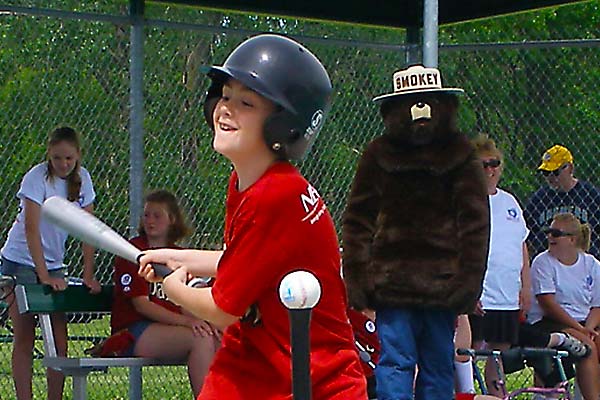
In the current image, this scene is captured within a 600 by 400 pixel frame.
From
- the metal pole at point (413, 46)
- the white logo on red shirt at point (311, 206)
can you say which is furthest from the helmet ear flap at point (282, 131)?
the metal pole at point (413, 46)

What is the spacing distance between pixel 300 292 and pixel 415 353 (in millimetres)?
3697

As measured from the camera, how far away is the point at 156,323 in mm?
7473

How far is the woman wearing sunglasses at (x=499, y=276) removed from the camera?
8.23m

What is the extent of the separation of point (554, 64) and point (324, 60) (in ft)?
7.64

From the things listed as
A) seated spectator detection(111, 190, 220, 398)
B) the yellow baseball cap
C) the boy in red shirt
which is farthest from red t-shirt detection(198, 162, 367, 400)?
the yellow baseball cap

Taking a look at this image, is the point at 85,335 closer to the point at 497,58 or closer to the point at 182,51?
the point at 182,51

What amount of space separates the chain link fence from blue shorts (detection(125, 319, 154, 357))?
1.21m

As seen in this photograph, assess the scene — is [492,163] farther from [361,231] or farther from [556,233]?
[361,231]

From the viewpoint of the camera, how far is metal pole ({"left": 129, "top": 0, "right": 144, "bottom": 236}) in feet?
26.6

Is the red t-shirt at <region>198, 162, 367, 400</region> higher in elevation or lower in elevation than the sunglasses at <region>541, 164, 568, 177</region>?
lower

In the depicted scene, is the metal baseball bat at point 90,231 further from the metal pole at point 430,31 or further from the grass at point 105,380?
the grass at point 105,380

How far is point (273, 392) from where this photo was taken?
3.63 meters

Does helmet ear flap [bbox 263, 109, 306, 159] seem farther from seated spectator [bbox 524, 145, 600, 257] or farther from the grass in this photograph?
seated spectator [bbox 524, 145, 600, 257]

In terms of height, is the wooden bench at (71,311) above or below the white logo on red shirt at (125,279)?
below
